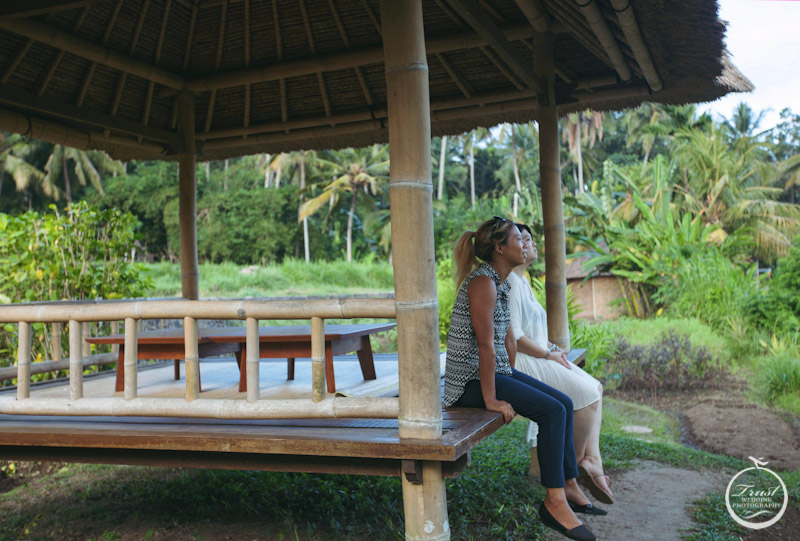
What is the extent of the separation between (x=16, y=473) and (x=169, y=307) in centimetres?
363

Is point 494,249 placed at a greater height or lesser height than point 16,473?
greater

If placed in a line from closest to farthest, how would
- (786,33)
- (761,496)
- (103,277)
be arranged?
(761,496) < (103,277) < (786,33)

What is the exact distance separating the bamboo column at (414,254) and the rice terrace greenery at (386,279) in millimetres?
992

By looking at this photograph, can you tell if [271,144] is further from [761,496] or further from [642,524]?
[761,496]

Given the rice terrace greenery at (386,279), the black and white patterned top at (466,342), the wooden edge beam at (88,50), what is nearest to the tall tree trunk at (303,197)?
the rice terrace greenery at (386,279)

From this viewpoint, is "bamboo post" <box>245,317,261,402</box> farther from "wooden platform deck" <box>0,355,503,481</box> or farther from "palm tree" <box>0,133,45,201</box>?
"palm tree" <box>0,133,45,201</box>

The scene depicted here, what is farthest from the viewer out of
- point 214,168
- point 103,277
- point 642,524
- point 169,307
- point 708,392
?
point 214,168

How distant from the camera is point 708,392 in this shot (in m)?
8.25

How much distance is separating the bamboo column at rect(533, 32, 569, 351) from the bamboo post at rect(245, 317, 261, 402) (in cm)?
246

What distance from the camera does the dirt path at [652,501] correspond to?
387 cm

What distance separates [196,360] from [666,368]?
7.03 metres

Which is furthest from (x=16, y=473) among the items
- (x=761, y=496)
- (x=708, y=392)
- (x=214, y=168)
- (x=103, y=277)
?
(x=214, y=168)

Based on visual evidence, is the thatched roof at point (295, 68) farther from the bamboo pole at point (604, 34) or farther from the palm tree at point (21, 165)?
the palm tree at point (21, 165)

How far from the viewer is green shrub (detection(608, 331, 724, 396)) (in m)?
8.47
